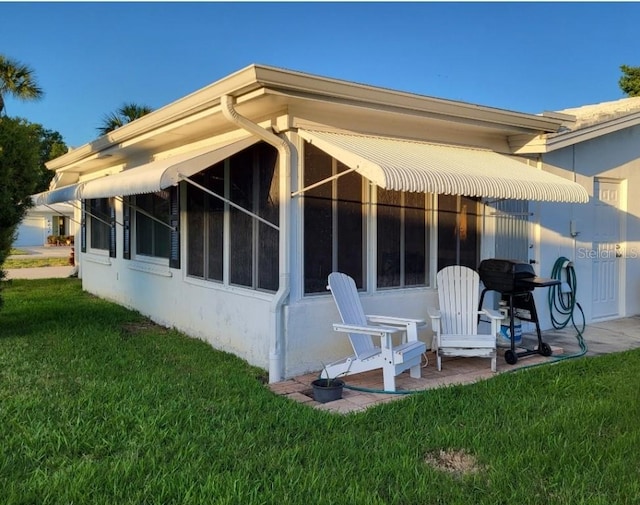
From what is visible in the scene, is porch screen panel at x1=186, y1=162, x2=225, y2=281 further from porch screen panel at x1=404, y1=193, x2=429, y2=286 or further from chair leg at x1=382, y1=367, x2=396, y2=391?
chair leg at x1=382, y1=367, x2=396, y2=391

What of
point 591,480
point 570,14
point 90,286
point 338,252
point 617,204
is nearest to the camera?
point 591,480

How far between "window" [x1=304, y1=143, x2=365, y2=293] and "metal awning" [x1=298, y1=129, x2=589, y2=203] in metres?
0.44

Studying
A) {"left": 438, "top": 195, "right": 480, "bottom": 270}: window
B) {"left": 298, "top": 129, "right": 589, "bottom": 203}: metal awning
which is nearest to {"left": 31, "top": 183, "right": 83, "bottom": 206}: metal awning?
{"left": 298, "top": 129, "right": 589, "bottom": 203}: metal awning

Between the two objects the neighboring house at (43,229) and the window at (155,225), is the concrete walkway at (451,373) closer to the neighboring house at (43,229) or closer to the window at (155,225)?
the window at (155,225)

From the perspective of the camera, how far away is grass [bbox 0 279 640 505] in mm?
3445

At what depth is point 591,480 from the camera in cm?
361

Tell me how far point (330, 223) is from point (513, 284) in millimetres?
2426

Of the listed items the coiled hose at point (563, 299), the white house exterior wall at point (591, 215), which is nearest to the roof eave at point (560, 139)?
the white house exterior wall at point (591, 215)

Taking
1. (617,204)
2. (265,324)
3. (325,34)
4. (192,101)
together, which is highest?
(325,34)

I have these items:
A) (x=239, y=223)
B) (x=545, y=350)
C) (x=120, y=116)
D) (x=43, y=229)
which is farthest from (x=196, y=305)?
(x=43, y=229)

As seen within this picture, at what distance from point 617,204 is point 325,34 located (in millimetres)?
6471

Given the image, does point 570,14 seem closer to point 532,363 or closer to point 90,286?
point 532,363

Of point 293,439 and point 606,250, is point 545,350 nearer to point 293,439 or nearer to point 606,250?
point 606,250

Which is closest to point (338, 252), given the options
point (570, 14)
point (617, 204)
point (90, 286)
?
point (617, 204)
